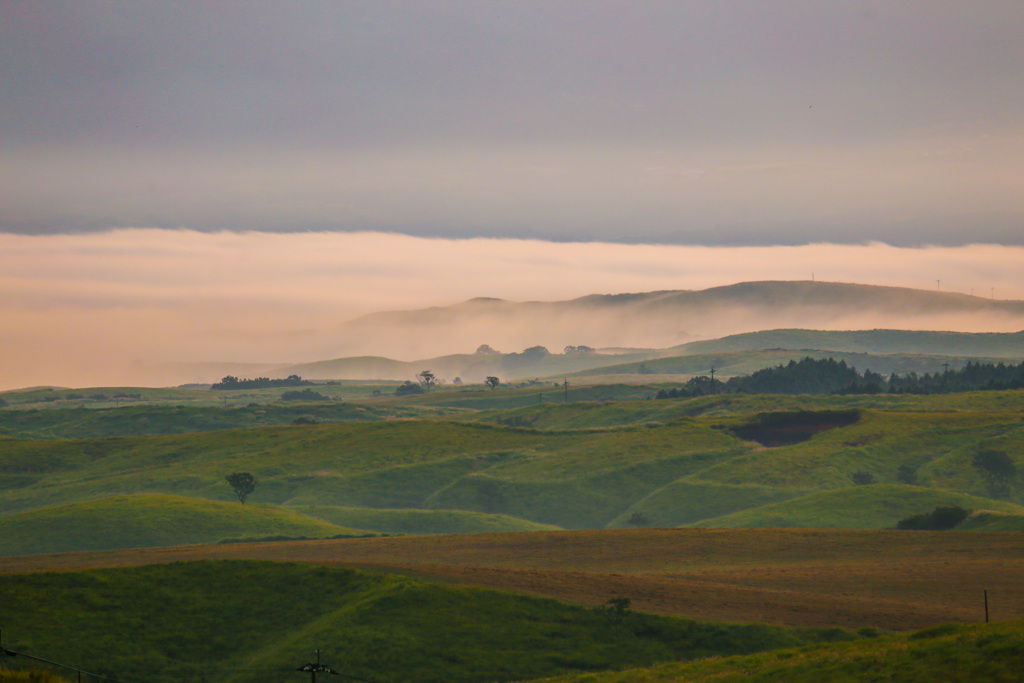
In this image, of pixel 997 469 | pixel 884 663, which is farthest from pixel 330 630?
pixel 997 469

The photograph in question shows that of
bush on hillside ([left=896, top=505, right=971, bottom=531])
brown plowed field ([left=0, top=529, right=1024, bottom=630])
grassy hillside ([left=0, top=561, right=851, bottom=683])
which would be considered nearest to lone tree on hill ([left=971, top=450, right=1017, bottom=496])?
bush on hillside ([left=896, top=505, right=971, bottom=531])

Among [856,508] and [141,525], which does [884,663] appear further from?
[141,525]

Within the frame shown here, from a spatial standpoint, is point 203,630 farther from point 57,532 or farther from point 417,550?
point 57,532

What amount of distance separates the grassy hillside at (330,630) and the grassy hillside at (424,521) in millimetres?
91053

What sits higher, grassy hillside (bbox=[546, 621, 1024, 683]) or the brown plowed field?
grassy hillside (bbox=[546, 621, 1024, 683])

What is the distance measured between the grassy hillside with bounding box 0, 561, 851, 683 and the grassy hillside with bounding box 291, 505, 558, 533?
91.1 m

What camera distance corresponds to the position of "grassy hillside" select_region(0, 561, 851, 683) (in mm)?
73438

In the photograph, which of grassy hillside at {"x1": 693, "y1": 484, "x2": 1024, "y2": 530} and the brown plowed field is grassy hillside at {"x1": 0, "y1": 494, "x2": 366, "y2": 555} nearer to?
the brown plowed field

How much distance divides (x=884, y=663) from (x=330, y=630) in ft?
140

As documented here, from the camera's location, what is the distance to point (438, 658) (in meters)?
74.7

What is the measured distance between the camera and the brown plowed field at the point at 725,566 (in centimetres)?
8531

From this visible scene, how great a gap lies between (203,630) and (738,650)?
40.6 meters

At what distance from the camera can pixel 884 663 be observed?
1989 inches

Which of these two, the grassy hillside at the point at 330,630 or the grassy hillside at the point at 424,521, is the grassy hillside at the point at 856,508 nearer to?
the grassy hillside at the point at 424,521
